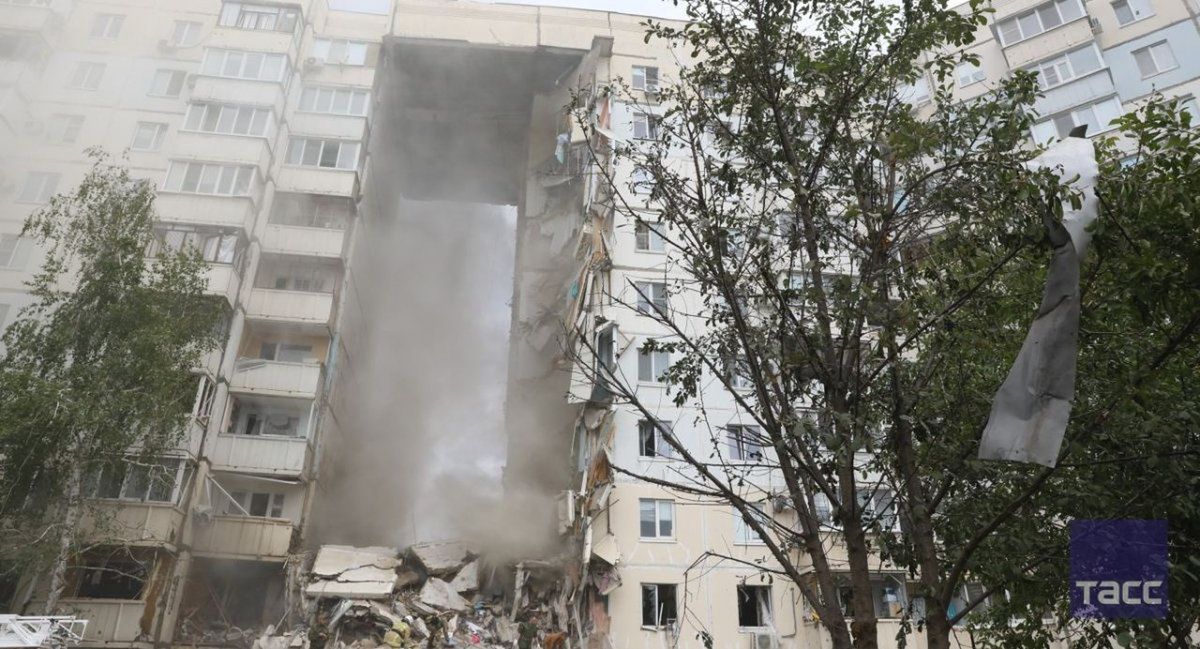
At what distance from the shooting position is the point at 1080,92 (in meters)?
26.7

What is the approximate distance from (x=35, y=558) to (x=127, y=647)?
3942 mm

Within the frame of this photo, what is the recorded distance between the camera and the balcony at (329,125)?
30.4 m

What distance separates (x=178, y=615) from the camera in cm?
2150

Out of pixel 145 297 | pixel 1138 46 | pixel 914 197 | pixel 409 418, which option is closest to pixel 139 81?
pixel 145 297

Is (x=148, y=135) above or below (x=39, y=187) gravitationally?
above

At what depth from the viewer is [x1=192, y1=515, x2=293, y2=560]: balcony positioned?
74.3ft

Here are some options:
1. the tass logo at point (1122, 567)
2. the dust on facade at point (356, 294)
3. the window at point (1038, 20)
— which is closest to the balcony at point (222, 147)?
the dust on facade at point (356, 294)

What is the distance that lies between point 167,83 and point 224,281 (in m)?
10.2

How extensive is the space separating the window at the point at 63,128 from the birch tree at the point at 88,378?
9550 millimetres

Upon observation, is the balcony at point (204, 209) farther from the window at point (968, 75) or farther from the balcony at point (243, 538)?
the window at point (968, 75)

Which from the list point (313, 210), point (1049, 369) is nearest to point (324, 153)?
point (313, 210)

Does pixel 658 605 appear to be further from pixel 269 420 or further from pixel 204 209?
pixel 204 209

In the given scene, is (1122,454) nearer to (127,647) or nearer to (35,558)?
(35,558)

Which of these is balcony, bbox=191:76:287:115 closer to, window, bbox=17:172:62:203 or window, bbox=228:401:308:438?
window, bbox=17:172:62:203
